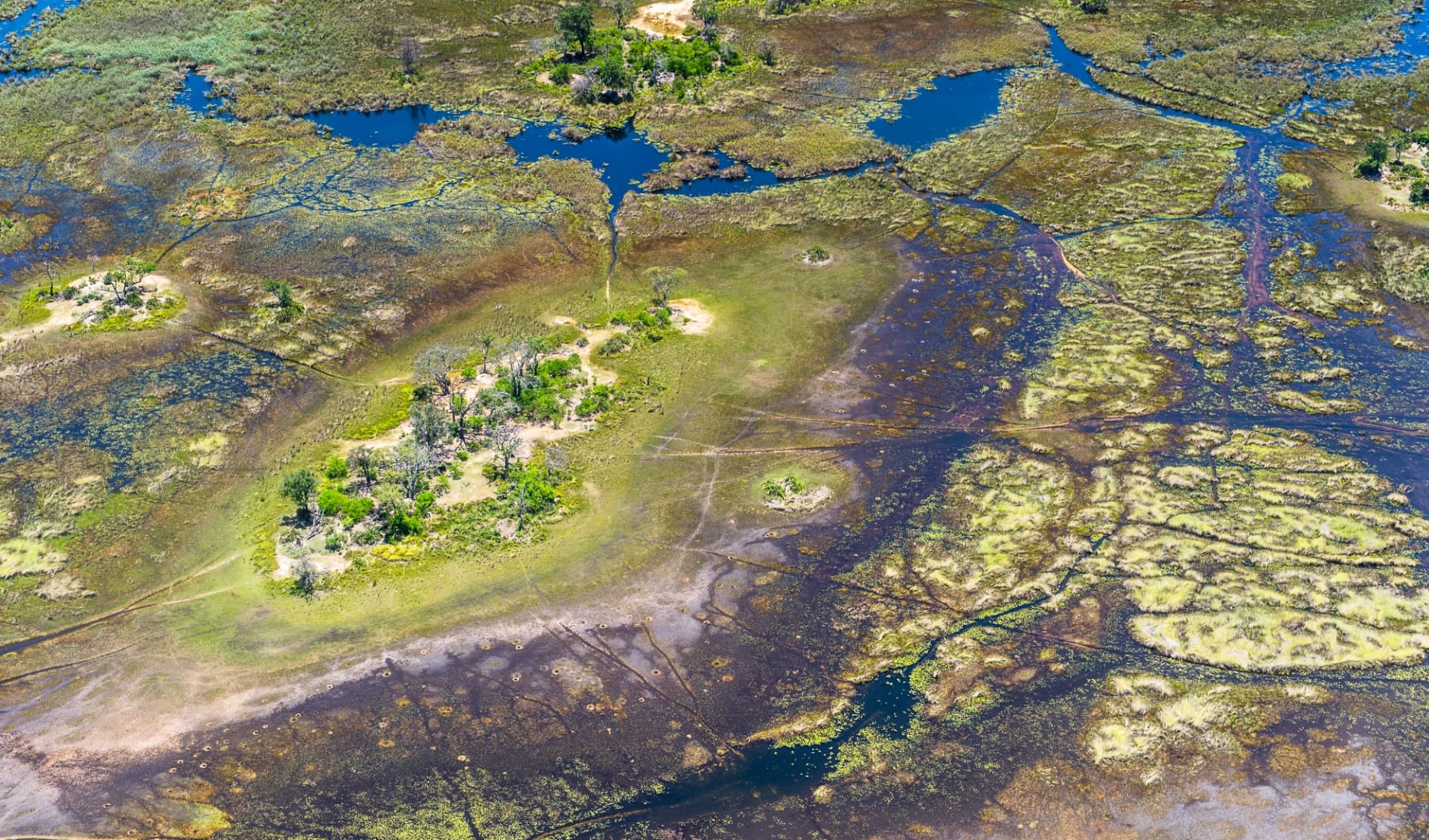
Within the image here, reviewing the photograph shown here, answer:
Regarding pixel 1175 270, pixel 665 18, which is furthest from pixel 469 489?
pixel 665 18

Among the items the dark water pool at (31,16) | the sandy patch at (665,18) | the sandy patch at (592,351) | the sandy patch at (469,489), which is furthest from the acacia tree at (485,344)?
the dark water pool at (31,16)

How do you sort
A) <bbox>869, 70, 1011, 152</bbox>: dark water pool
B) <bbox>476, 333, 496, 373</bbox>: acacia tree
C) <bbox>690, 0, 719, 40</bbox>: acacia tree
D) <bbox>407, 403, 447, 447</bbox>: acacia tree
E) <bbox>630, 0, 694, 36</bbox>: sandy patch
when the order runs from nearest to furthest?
<bbox>407, 403, 447, 447</bbox>: acacia tree < <bbox>476, 333, 496, 373</bbox>: acacia tree < <bbox>869, 70, 1011, 152</bbox>: dark water pool < <bbox>690, 0, 719, 40</bbox>: acacia tree < <bbox>630, 0, 694, 36</bbox>: sandy patch

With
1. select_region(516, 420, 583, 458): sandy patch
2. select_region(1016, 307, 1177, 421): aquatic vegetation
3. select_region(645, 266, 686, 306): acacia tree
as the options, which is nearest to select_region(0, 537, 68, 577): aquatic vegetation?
select_region(516, 420, 583, 458): sandy patch

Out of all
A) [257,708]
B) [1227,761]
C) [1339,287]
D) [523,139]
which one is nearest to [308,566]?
[257,708]

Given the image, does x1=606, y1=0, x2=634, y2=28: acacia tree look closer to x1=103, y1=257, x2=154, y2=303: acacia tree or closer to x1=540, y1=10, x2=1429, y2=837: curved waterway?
x1=540, y1=10, x2=1429, y2=837: curved waterway

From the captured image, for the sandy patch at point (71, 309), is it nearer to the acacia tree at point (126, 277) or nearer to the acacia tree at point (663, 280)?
the acacia tree at point (126, 277)

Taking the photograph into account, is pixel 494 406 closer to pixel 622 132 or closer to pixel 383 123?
pixel 622 132

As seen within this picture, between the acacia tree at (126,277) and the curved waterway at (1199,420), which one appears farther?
the acacia tree at (126,277)
